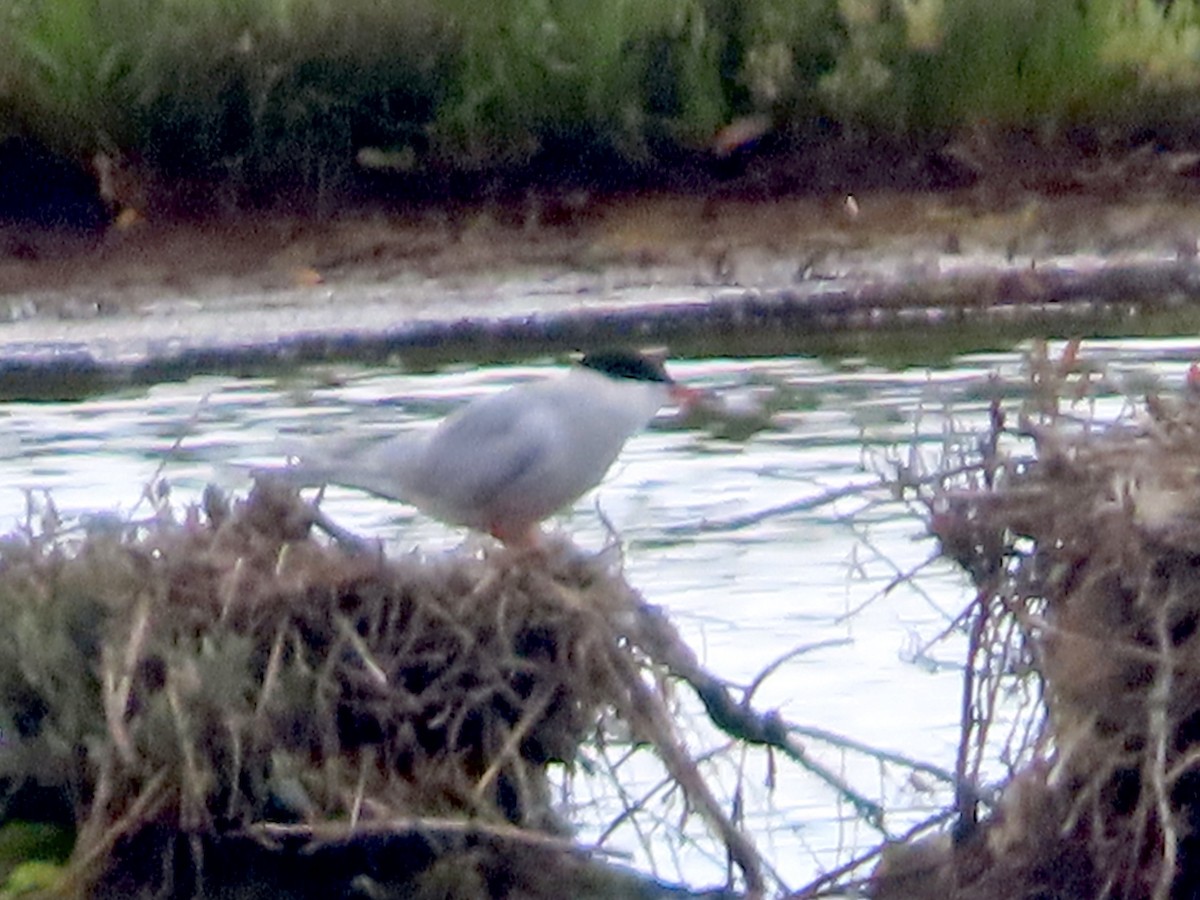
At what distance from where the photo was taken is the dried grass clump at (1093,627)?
163 inches

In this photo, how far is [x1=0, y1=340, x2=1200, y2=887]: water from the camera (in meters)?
5.34

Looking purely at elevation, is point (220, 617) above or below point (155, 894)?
above

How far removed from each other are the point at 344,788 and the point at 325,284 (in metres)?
7.23

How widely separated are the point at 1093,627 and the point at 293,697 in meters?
1.25

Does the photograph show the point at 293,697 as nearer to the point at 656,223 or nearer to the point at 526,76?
the point at 656,223

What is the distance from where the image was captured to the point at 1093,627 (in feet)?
13.9

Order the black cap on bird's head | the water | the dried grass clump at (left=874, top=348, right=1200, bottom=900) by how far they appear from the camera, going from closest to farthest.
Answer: the dried grass clump at (left=874, top=348, right=1200, bottom=900)
the water
the black cap on bird's head

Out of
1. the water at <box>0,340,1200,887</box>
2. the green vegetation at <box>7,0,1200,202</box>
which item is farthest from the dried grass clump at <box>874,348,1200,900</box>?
the green vegetation at <box>7,0,1200,202</box>

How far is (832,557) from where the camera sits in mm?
6988

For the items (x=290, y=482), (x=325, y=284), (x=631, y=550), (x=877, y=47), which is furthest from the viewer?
(x=877, y=47)

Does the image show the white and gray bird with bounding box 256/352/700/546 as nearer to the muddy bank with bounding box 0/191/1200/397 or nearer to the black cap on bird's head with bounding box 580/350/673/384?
the black cap on bird's head with bounding box 580/350/673/384

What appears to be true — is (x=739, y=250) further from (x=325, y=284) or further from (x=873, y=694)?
(x=873, y=694)

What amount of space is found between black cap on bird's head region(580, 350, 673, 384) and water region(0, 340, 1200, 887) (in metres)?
0.28

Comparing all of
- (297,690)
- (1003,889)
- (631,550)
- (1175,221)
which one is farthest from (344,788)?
(1175,221)
